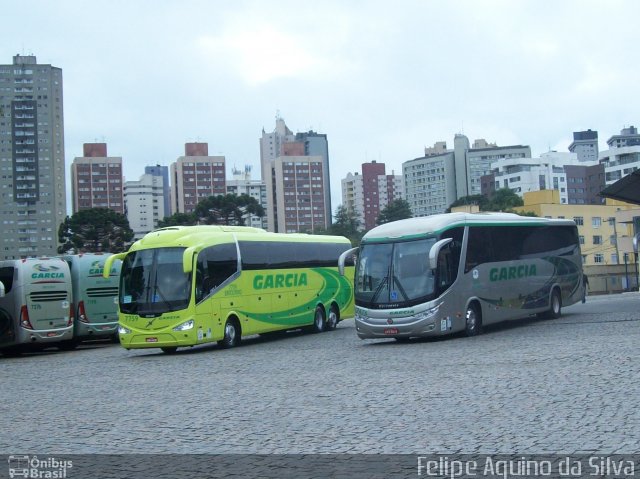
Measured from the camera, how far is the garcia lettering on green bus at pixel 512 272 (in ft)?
84.7

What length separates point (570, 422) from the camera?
32.4 ft

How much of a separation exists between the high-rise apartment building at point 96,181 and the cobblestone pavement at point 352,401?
12574cm

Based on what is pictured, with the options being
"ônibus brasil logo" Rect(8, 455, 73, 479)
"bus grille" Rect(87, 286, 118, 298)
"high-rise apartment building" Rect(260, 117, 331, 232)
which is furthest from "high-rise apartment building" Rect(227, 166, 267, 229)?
"ônibus brasil logo" Rect(8, 455, 73, 479)

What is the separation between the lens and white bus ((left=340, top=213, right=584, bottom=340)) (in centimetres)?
2325

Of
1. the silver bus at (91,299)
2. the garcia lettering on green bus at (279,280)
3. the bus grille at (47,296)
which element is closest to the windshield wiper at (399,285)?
the garcia lettering on green bus at (279,280)

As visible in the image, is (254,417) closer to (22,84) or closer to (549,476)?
(549,476)

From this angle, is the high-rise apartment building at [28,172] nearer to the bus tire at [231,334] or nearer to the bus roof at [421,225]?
the bus tire at [231,334]

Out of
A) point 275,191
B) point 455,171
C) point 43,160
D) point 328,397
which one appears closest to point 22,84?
point 43,160

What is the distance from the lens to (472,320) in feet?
80.9

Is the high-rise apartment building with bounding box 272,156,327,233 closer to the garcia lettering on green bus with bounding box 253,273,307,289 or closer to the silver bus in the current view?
the silver bus

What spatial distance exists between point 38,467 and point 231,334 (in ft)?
56.2

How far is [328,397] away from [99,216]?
56.8 metres

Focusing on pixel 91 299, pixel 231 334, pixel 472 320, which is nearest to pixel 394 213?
pixel 91 299

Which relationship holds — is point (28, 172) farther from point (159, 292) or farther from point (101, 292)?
point (159, 292)
